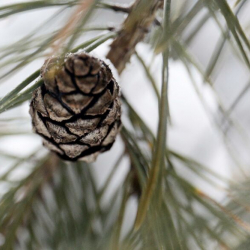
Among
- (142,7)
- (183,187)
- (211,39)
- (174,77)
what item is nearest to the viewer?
(142,7)

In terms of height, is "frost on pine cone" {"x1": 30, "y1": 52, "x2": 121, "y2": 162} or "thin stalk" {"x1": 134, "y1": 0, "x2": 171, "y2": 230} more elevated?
"frost on pine cone" {"x1": 30, "y1": 52, "x2": 121, "y2": 162}

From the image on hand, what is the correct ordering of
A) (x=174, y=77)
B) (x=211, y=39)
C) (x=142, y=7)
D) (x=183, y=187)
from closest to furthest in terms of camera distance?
(x=142, y=7) → (x=183, y=187) → (x=174, y=77) → (x=211, y=39)

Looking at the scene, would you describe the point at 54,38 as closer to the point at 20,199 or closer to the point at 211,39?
the point at 20,199

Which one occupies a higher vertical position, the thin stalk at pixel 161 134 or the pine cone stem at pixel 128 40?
the pine cone stem at pixel 128 40

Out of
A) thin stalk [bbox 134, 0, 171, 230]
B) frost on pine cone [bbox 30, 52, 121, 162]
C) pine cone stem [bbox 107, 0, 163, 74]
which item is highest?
pine cone stem [bbox 107, 0, 163, 74]

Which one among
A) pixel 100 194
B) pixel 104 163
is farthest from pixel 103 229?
pixel 104 163

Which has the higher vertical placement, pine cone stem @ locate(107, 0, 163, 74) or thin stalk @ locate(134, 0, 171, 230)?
pine cone stem @ locate(107, 0, 163, 74)

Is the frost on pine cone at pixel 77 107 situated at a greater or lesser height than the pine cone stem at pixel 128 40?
lesser

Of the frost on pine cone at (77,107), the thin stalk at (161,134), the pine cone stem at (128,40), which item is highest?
the pine cone stem at (128,40)
